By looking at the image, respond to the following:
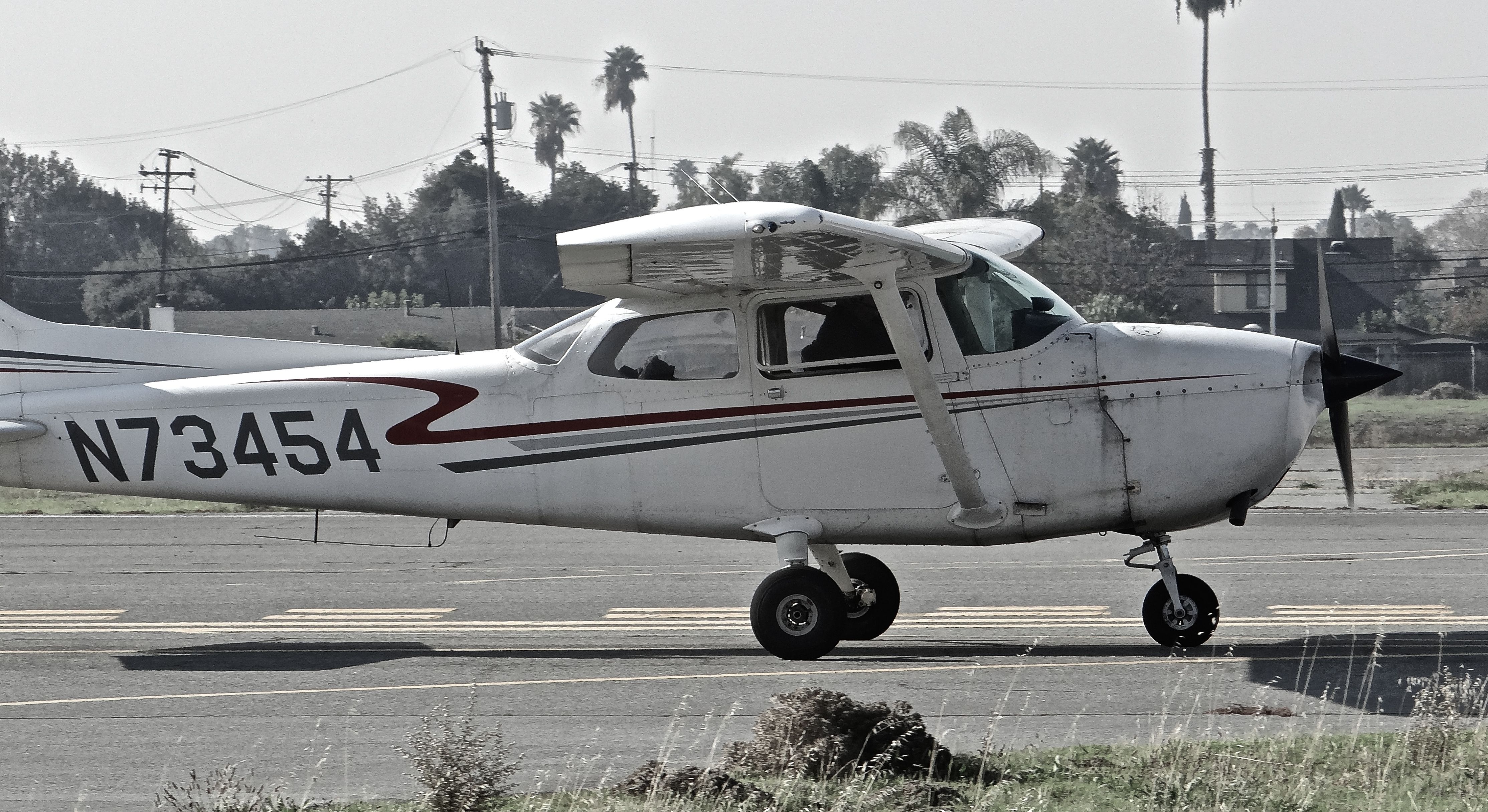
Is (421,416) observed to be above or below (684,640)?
above

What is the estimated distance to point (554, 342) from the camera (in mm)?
10172

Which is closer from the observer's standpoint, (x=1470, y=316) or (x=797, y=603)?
(x=797, y=603)

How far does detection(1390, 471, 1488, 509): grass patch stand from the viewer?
806 inches

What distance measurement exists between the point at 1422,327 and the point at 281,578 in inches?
2915

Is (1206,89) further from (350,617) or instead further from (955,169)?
(350,617)

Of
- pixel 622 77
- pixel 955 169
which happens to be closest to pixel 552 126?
pixel 622 77

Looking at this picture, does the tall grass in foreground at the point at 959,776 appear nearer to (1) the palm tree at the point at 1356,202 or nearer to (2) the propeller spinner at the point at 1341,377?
(2) the propeller spinner at the point at 1341,377

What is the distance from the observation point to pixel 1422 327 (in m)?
76.4

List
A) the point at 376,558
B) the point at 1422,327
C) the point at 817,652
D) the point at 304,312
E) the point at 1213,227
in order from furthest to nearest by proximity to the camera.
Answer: the point at 1213,227
the point at 1422,327
the point at 304,312
the point at 376,558
the point at 817,652

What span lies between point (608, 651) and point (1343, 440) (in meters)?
5.22

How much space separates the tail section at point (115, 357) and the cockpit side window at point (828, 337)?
2.90 m

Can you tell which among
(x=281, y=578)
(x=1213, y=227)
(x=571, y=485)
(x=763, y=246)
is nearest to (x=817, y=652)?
(x=571, y=485)

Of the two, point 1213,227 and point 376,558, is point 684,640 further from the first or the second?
point 1213,227

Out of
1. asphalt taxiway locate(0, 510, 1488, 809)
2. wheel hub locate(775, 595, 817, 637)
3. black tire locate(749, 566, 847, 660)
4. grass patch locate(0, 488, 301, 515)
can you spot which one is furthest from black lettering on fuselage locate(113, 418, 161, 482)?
grass patch locate(0, 488, 301, 515)
